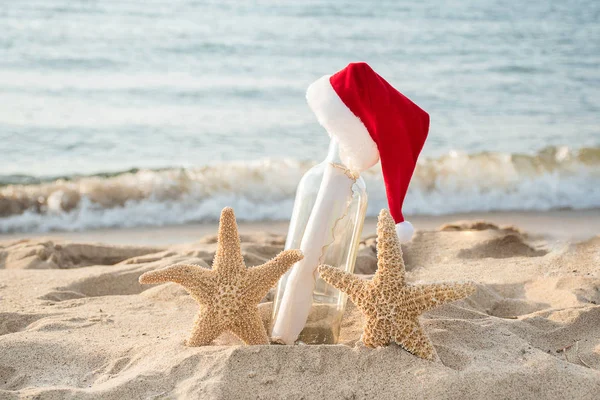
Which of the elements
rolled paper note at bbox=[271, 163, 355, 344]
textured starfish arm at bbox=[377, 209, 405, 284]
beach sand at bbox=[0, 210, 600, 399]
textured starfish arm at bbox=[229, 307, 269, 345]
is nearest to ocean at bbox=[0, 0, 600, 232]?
beach sand at bbox=[0, 210, 600, 399]

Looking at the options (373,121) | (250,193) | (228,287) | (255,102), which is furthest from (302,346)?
(255,102)

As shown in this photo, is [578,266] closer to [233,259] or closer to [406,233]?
[406,233]

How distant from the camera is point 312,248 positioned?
330 cm

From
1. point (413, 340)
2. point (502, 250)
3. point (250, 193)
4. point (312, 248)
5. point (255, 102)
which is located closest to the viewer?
point (413, 340)

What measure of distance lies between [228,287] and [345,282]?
52 cm

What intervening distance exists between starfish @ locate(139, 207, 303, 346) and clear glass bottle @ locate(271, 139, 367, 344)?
0.16 meters

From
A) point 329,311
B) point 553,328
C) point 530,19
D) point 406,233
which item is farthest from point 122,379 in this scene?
point 530,19

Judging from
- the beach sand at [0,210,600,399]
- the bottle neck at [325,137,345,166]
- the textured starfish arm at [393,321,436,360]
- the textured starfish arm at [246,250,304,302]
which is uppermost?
the bottle neck at [325,137,345,166]

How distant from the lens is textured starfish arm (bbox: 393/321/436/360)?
10.1 ft

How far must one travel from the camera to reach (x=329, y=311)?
3504 mm

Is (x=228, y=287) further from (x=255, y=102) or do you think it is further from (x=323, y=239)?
(x=255, y=102)

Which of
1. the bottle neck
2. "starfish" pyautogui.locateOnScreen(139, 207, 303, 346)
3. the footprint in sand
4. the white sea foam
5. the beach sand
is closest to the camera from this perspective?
the beach sand

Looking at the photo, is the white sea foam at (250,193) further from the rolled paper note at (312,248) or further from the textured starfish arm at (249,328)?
the textured starfish arm at (249,328)

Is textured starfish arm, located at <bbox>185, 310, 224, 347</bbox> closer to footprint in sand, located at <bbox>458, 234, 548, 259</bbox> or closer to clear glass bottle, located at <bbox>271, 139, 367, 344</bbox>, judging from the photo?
clear glass bottle, located at <bbox>271, 139, 367, 344</bbox>
